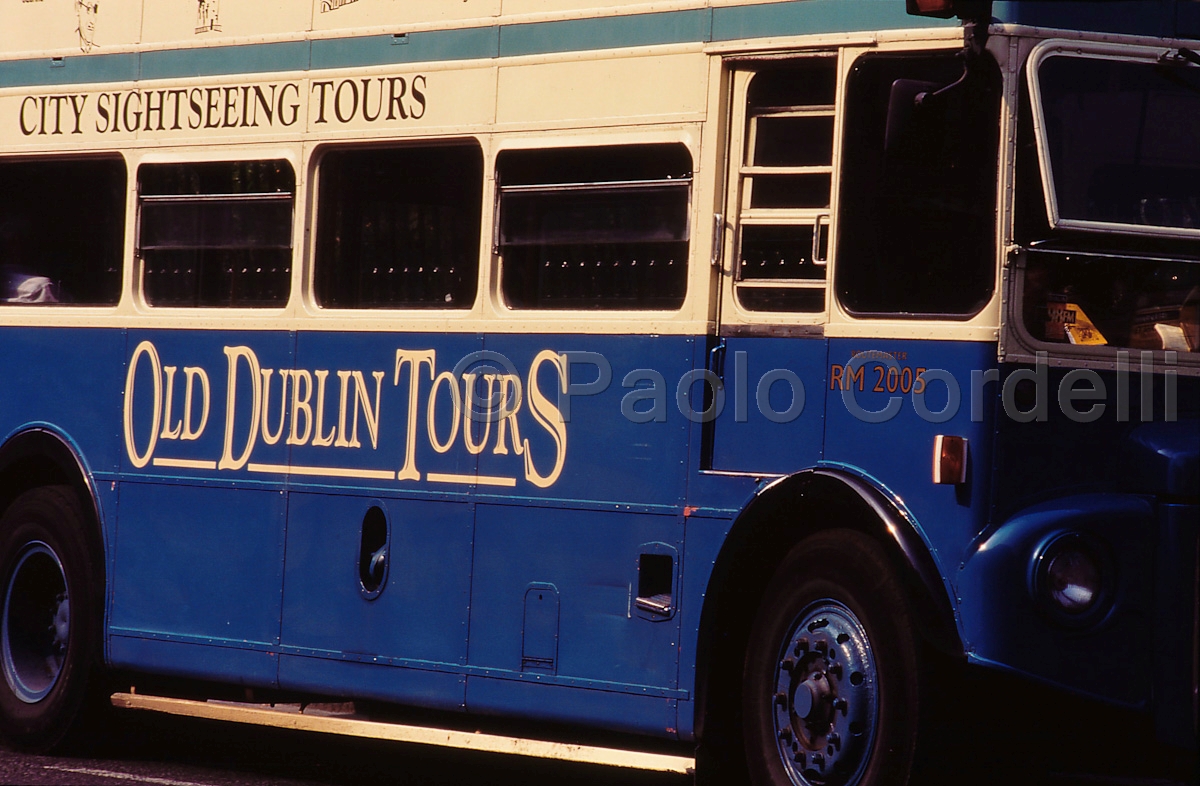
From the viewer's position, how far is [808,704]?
6383mm

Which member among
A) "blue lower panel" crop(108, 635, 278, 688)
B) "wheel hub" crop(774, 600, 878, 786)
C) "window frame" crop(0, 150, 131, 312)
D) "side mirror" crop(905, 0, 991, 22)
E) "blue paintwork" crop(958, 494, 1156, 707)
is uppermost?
"side mirror" crop(905, 0, 991, 22)

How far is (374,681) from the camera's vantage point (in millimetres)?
7766

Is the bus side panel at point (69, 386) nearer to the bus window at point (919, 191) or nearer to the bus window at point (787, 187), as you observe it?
the bus window at point (787, 187)

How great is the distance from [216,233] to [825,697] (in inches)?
140

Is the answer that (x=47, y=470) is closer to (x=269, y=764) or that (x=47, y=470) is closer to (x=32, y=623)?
(x=32, y=623)

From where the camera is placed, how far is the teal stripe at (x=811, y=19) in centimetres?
641

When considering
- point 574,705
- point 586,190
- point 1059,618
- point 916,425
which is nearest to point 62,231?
point 586,190

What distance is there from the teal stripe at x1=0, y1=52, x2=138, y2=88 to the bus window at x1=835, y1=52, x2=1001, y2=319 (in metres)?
3.77

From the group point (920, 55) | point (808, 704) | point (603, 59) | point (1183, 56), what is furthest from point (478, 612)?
point (1183, 56)

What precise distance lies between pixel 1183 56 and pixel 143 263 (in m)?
4.58

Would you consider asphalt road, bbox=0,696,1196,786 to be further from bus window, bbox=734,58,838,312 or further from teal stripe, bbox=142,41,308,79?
teal stripe, bbox=142,41,308,79

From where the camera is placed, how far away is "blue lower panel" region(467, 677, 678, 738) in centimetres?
686

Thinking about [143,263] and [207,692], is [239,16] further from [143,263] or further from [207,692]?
[207,692]

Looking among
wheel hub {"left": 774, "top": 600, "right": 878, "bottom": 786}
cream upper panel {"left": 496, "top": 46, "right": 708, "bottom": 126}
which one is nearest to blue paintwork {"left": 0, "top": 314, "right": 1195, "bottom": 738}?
wheel hub {"left": 774, "top": 600, "right": 878, "bottom": 786}
